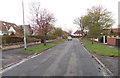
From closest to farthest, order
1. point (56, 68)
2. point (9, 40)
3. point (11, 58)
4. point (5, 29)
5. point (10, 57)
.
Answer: point (56, 68) < point (11, 58) < point (10, 57) < point (9, 40) < point (5, 29)

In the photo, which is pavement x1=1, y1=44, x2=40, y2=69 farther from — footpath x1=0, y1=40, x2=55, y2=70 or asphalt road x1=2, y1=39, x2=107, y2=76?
asphalt road x1=2, y1=39, x2=107, y2=76

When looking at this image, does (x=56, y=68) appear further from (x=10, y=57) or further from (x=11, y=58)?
(x=10, y=57)

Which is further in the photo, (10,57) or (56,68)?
(10,57)

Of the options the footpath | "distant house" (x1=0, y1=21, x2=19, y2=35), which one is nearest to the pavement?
the footpath

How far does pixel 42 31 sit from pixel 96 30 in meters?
11.9

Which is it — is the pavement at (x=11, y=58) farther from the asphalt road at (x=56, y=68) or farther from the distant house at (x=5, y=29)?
the distant house at (x=5, y=29)

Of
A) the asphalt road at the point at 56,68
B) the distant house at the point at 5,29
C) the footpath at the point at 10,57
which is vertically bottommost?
the footpath at the point at 10,57

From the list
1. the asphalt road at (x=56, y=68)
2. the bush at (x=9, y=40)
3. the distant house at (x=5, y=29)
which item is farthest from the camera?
the distant house at (x=5, y=29)

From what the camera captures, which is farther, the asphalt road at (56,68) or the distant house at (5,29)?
the distant house at (5,29)

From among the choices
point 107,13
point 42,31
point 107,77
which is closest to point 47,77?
point 107,77

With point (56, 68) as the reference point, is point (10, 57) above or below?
below

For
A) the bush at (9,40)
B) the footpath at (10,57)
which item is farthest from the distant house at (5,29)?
the footpath at (10,57)

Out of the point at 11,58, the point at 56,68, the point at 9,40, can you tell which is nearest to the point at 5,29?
the point at 9,40

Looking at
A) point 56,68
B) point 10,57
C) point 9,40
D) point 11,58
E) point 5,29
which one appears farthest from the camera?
point 5,29
